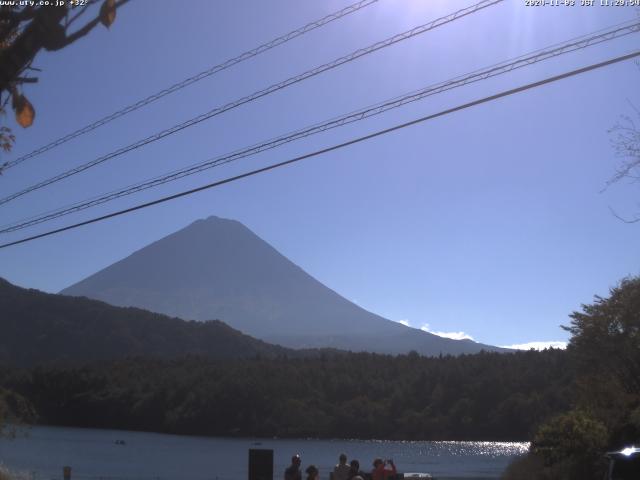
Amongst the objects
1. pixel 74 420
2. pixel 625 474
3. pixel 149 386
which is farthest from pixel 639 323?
pixel 74 420

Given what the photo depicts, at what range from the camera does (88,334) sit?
135875 millimetres

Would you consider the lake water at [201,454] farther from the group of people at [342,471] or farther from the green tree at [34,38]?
the green tree at [34,38]

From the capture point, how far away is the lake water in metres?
54.8

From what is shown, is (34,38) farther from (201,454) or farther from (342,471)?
(201,454)

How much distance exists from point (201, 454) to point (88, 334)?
67.8 metres

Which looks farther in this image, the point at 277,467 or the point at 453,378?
the point at 453,378

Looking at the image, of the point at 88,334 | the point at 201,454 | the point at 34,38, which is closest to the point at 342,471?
the point at 34,38

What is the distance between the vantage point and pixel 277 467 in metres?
59.1

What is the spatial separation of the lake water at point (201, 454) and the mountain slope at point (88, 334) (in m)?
26.1

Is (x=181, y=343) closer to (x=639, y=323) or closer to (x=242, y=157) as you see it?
(x=639, y=323)

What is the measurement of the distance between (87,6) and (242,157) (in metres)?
8.01

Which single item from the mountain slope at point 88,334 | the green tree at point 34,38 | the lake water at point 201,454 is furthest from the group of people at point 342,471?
the mountain slope at point 88,334

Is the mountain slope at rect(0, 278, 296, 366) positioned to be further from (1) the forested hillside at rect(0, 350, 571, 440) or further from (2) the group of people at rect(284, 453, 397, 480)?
(2) the group of people at rect(284, 453, 397, 480)

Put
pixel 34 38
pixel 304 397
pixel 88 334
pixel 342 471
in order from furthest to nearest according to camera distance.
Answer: pixel 88 334, pixel 304 397, pixel 342 471, pixel 34 38
